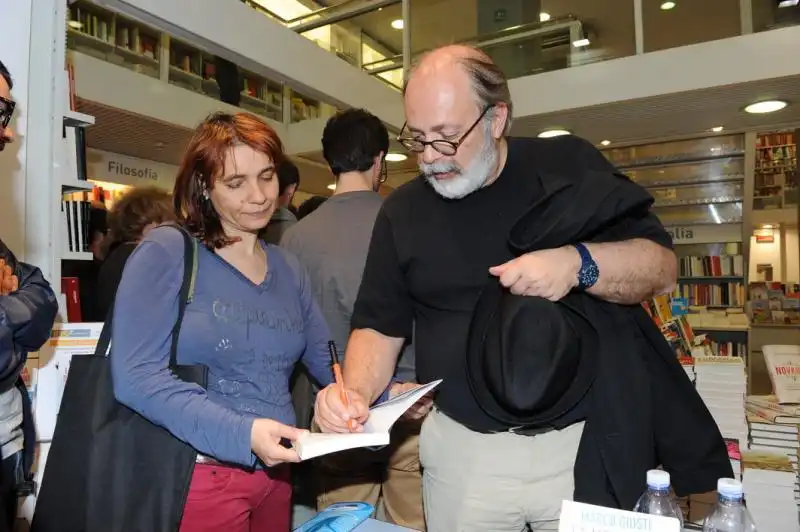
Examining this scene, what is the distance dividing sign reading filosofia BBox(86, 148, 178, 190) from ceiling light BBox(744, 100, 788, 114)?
5231mm

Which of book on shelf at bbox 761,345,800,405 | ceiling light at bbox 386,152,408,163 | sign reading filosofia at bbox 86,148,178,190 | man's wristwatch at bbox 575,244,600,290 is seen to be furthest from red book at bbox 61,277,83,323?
ceiling light at bbox 386,152,408,163

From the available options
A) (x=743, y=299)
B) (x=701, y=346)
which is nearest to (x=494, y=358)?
(x=701, y=346)

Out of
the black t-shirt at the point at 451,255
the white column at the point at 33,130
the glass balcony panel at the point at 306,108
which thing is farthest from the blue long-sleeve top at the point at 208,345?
the glass balcony panel at the point at 306,108

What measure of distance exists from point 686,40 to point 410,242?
4032 mm

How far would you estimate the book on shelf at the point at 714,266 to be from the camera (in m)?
7.23

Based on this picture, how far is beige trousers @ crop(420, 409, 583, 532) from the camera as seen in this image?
1.17 m

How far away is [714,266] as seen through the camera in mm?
7344

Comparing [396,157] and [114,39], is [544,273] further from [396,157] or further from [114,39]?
[114,39]

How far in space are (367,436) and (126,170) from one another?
20.8ft

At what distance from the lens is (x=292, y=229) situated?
2186 millimetres

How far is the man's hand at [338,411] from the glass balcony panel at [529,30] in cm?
378

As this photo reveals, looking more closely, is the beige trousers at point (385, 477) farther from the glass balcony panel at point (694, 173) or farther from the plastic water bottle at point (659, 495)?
the glass balcony panel at point (694, 173)

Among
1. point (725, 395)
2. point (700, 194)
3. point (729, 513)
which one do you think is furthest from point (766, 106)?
point (729, 513)

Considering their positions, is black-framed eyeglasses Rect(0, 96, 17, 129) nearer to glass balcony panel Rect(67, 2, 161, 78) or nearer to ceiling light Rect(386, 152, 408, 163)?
glass balcony panel Rect(67, 2, 161, 78)
